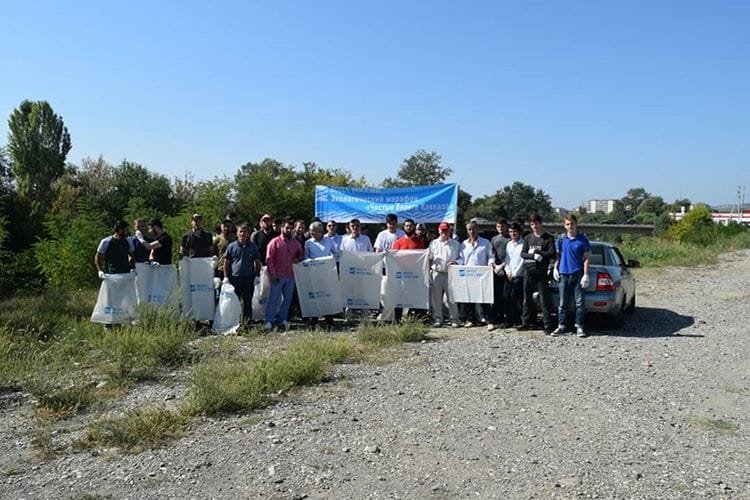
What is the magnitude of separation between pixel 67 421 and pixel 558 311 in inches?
283

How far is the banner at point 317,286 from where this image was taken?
11039mm

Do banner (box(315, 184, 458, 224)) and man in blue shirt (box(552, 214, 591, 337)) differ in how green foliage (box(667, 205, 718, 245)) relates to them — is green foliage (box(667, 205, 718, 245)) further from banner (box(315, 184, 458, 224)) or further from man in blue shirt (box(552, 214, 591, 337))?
man in blue shirt (box(552, 214, 591, 337))

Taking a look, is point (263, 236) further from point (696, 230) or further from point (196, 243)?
point (696, 230)

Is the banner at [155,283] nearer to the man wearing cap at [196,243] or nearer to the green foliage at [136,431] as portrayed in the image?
the man wearing cap at [196,243]

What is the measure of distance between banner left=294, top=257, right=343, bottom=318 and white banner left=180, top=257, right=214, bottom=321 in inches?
57.6

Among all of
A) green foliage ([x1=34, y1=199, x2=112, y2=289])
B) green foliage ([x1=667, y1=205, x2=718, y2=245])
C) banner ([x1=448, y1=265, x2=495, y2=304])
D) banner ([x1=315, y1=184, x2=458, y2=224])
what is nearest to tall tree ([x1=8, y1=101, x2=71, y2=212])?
green foliage ([x1=34, y1=199, x2=112, y2=289])

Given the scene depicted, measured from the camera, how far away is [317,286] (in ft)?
36.4

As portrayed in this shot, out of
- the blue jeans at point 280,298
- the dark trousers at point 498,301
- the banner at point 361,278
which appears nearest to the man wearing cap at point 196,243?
the blue jeans at point 280,298

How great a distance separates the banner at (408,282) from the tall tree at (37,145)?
165 feet

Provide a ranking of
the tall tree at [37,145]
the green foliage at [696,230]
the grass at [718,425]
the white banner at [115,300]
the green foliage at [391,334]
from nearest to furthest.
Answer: the grass at [718,425] < the green foliage at [391,334] < the white banner at [115,300] < the green foliage at [696,230] < the tall tree at [37,145]

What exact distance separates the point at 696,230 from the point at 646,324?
1266 inches

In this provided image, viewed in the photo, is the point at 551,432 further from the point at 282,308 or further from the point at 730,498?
the point at 282,308

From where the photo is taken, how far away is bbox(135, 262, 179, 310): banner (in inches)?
400

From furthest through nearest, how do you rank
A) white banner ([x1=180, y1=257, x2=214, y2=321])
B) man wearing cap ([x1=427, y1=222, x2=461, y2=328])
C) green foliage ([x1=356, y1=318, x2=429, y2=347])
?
man wearing cap ([x1=427, y1=222, x2=461, y2=328])
white banner ([x1=180, y1=257, x2=214, y2=321])
green foliage ([x1=356, y1=318, x2=429, y2=347])
